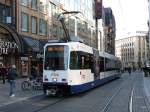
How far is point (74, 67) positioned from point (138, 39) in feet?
559

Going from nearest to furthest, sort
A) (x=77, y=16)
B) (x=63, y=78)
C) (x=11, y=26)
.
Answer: (x=63, y=78)
(x=11, y=26)
(x=77, y=16)

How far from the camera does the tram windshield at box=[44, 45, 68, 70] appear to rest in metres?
21.4

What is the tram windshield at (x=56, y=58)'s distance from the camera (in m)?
21.4

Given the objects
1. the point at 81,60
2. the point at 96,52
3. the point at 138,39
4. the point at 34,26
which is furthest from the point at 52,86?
the point at 138,39

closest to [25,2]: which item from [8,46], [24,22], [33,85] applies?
[24,22]

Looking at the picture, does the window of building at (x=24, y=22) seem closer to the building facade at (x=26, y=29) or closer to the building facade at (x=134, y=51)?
the building facade at (x=26, y=29)

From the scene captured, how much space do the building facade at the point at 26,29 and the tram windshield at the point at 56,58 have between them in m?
16.5

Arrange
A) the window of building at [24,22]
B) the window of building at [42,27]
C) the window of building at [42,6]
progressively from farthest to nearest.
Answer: the window of building at [42,27], the window of building at [42,6], the window of building at [24,22]

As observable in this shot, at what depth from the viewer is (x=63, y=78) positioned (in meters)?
21.1

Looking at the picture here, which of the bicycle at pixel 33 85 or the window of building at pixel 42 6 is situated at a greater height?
the window of building at pixel 42 6

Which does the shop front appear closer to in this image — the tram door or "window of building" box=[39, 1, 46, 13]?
"window of building" box=[39, 1, 46, 13]

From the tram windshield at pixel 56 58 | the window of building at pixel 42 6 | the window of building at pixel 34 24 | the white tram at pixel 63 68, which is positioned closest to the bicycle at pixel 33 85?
the white tram at pixel 63 68

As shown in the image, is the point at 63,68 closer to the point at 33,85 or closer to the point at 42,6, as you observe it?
the point at 33,85

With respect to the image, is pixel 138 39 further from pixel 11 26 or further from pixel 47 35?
pixel 11 26
